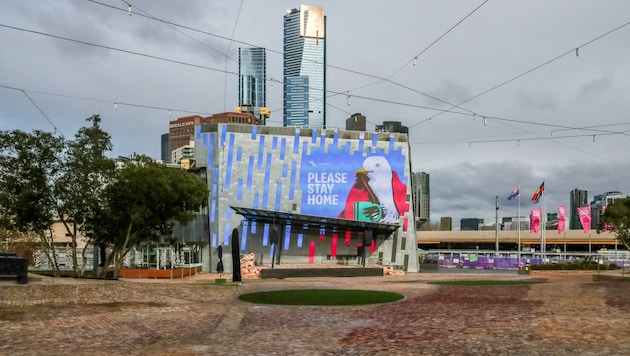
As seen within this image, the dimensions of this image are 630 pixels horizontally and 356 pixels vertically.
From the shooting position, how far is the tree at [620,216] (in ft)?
130

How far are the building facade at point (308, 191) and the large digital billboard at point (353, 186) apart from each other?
9 cm

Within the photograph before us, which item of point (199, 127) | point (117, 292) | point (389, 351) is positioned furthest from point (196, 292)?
point (199, 127)

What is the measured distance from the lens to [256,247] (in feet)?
156

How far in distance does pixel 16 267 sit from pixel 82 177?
22.5 feet

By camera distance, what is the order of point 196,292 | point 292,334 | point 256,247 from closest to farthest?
1. point 292,334
2. point 196,292
3. point 256,247

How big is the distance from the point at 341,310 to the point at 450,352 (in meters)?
7.15

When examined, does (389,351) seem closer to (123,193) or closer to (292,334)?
(292,334)

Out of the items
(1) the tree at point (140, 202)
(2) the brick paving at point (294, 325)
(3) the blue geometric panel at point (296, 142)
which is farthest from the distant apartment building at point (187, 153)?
(2) the brick paving at point (294, 325)

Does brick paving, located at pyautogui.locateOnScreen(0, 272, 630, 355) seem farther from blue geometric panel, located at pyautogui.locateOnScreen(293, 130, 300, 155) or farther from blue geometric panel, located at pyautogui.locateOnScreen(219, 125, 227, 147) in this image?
blue geometric panel, located at pyautogui.locateOnScreen(293, 130, 300, 155)

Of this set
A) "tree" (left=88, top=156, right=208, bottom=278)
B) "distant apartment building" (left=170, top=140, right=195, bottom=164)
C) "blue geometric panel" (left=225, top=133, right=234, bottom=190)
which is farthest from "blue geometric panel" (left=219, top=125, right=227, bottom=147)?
"tree" (left=88, top=156, right=208, bottom=278)

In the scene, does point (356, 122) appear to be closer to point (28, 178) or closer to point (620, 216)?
point (620, 216)

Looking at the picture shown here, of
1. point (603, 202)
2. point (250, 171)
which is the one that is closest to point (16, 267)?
point (250, 171)

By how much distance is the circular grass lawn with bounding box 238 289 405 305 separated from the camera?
1928 centimetres

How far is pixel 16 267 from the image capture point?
67.9 feet
